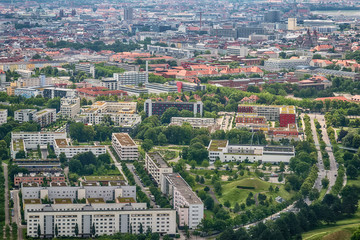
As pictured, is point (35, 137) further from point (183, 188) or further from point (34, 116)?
point (183, 188)

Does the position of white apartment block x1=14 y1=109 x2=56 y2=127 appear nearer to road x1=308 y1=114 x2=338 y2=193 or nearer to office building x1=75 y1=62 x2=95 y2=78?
road x1=308 y1=114 x2=338 y2=193

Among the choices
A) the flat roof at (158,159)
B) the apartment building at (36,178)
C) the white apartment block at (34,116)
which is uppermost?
the flat roof at (158,159)

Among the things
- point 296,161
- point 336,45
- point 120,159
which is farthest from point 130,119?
point 336,45

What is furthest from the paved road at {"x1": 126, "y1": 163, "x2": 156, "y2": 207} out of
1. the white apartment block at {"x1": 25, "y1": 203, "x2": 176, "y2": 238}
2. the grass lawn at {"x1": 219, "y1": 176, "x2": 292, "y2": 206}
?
the grass lawn at {"x1": 219, "y1": 176, "x2": 292, "y2": 206}

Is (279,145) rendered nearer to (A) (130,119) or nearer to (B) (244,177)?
(B) (244,177)

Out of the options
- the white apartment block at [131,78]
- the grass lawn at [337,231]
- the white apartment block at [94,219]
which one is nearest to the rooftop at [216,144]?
the grass lawn at [337,231]

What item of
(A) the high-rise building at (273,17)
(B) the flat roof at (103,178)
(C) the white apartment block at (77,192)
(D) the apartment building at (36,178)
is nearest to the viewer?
(C) the white apartment block at (77,192)

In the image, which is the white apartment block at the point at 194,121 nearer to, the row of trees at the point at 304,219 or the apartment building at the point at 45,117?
the apartment building at the point at 45,117
